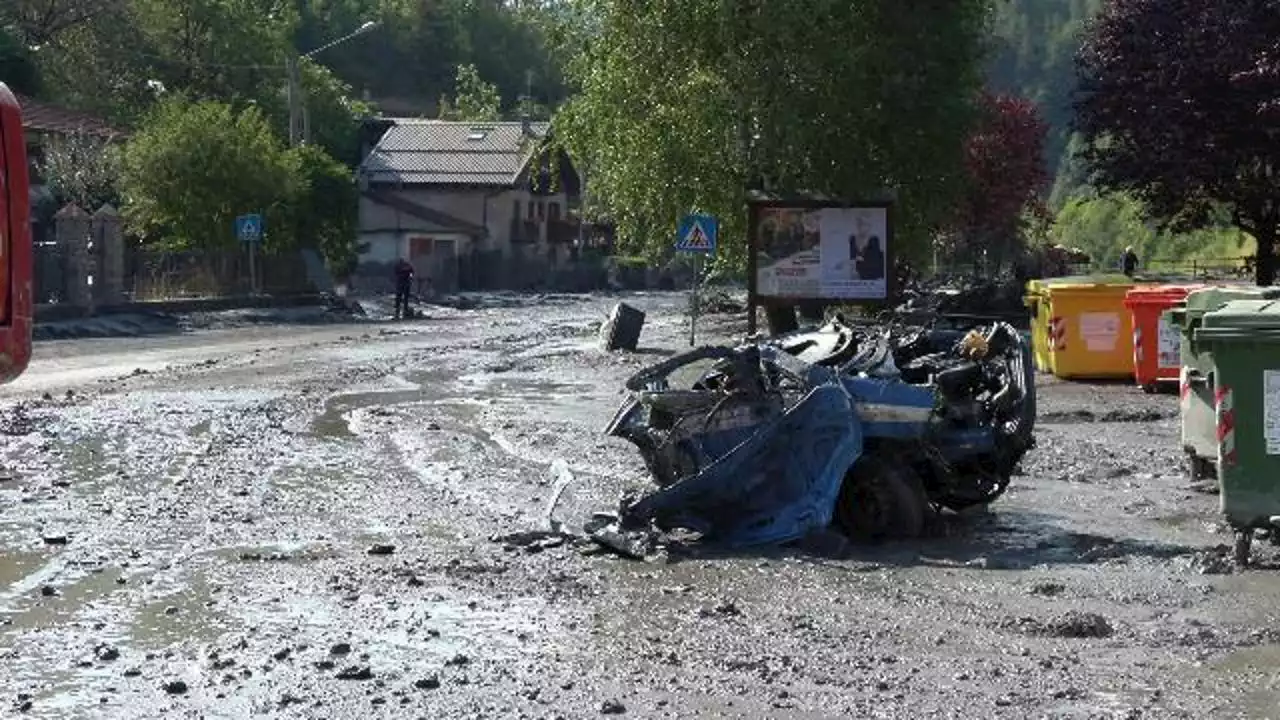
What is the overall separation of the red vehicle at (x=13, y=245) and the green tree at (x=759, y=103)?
2388 cm

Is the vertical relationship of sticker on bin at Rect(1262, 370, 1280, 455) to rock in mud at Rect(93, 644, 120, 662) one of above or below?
above

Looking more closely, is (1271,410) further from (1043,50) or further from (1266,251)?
(1043,50)

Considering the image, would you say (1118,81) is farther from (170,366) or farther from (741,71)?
(170,366)

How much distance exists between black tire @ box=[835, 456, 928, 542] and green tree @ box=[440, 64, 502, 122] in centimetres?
10658

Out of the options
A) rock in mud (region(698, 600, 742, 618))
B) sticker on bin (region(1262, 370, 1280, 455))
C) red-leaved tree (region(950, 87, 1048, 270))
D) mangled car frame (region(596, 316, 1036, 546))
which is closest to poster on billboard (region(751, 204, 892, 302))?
mangled car frame (region(596, 316, 1036, 546))

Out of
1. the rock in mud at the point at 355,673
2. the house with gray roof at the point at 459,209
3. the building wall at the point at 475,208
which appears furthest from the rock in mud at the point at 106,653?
the building wall at the point at 475,208

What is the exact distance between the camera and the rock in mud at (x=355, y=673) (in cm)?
816

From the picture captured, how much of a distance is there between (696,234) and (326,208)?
32.6m

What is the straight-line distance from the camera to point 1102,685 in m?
7.86

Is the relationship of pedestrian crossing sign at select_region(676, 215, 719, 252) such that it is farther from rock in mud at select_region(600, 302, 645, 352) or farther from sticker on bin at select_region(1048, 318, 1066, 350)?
sticker on bin at select_region(1048, 318, 1066, 350)

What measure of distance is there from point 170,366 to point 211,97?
54.0 m

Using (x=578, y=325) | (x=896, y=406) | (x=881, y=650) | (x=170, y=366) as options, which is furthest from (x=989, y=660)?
(x=578, y=325)

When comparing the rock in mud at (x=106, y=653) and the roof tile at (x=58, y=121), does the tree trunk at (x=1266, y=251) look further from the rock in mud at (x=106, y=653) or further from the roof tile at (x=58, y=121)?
the roof tile at (x=58, y=121)

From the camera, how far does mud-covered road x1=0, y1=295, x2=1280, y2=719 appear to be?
7.88 meters
